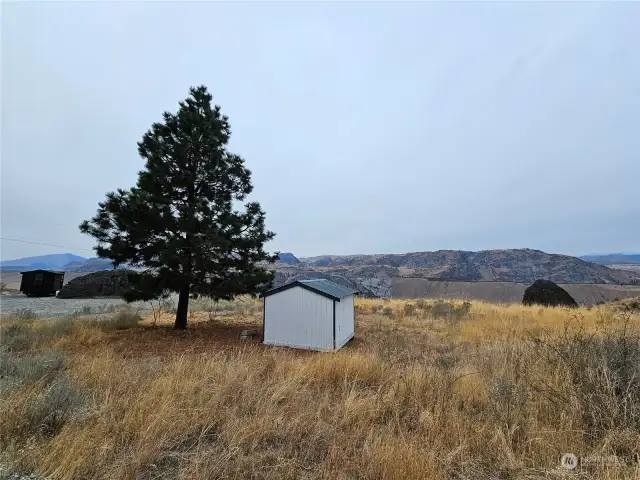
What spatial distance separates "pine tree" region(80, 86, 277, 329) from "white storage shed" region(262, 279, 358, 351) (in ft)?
6.60

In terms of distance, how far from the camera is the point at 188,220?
1132 centimetres

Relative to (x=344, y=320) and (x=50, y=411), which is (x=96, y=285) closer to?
(x=344, y=320)

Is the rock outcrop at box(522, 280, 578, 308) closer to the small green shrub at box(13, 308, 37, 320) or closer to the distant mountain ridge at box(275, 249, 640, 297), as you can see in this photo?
the small green shrub at box(13, 308, 37, 320)

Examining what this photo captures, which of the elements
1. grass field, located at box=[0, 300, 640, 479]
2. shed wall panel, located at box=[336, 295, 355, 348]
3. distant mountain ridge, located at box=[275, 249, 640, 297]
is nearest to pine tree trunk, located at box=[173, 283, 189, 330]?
shed wall panel, located at box=[336, 295, 355, 348]

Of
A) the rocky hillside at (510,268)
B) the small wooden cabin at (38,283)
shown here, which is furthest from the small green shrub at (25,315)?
the rocky hillside at (510,268)

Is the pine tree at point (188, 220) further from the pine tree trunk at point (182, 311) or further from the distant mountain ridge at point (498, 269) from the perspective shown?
the distant mountain ridge at point (498, 269)

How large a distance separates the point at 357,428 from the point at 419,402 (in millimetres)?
1118

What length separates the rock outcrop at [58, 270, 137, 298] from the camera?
1121 inches

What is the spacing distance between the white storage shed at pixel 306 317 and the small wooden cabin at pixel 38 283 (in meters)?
29.0

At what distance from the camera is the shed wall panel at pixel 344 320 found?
33.4 ft

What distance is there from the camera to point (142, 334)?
1142 cm

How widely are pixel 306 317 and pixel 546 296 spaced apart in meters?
23.3

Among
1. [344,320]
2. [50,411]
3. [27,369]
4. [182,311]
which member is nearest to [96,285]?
[182,311]

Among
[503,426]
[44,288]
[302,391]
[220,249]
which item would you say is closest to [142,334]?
[220,249]
